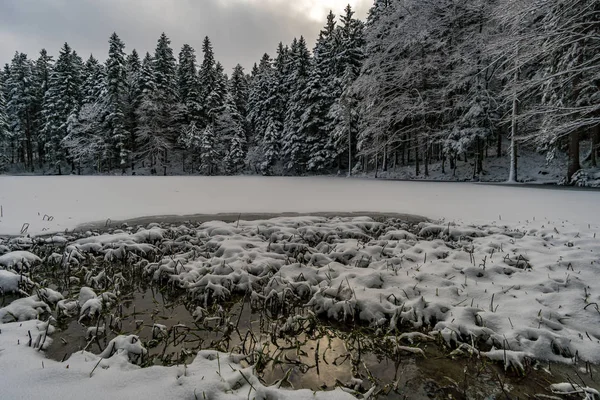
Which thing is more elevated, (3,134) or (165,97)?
(165,97)

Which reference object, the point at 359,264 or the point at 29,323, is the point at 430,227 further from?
the point at 29,323

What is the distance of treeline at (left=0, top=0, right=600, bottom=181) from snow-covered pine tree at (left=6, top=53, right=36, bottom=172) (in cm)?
17

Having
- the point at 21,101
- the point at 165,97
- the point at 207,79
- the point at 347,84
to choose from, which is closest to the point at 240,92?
the point at 207,79

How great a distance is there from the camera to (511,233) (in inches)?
207

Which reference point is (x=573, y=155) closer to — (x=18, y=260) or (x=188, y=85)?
(x=18, y=260)

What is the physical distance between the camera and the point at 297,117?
33781 mm

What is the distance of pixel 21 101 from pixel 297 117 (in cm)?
3921

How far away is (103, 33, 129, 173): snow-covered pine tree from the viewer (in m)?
34.5

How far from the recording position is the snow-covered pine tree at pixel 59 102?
3838 cm

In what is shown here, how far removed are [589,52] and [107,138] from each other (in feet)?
143

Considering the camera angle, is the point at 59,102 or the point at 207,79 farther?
the point at 207,79

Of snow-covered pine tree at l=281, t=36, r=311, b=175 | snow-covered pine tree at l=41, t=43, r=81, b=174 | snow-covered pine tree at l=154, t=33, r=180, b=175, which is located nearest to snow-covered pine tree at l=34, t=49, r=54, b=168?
snow-covered pine tree at l=41, t=43, r=81, b=174

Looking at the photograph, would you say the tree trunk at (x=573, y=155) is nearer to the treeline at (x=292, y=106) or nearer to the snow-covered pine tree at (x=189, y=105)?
the treeline at (x=292, y=106)

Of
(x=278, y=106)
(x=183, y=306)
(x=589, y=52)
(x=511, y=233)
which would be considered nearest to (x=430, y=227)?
(x=511, y=233)
